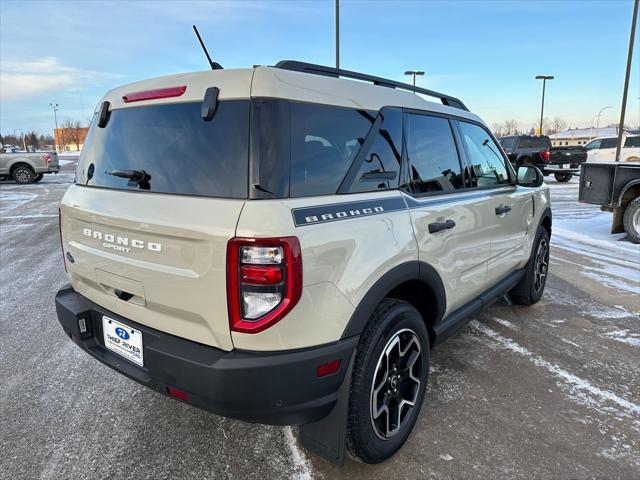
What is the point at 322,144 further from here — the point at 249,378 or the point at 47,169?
the point at 47,169

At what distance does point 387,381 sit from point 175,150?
5.21ft

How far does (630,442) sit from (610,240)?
6.48 m

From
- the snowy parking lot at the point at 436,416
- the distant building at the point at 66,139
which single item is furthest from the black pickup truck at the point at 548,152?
the distant building at the point at 66,139

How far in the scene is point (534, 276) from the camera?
14.9 feet

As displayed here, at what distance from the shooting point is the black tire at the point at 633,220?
7543mm

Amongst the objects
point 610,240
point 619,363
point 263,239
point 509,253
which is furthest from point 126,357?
point 610,240

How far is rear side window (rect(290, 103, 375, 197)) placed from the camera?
1937 millimetres

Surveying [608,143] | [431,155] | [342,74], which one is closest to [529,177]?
[431,155]

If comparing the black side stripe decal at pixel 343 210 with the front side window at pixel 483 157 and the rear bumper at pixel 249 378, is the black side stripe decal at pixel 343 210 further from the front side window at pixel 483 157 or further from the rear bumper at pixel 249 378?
the front side window at pixel 483 157

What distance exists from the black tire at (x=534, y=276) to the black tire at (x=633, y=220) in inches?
155

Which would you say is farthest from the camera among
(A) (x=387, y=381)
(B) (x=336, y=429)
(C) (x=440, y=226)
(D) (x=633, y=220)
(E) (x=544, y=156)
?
(E) (x=544, y=156)

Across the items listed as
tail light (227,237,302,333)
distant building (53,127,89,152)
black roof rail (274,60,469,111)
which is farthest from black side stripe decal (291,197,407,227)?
distant building (53,127,89,152)

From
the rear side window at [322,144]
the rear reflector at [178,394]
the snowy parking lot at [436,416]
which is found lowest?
the snowy parking lot at [436,416]

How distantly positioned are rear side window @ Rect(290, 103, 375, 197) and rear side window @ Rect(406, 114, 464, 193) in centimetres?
47
